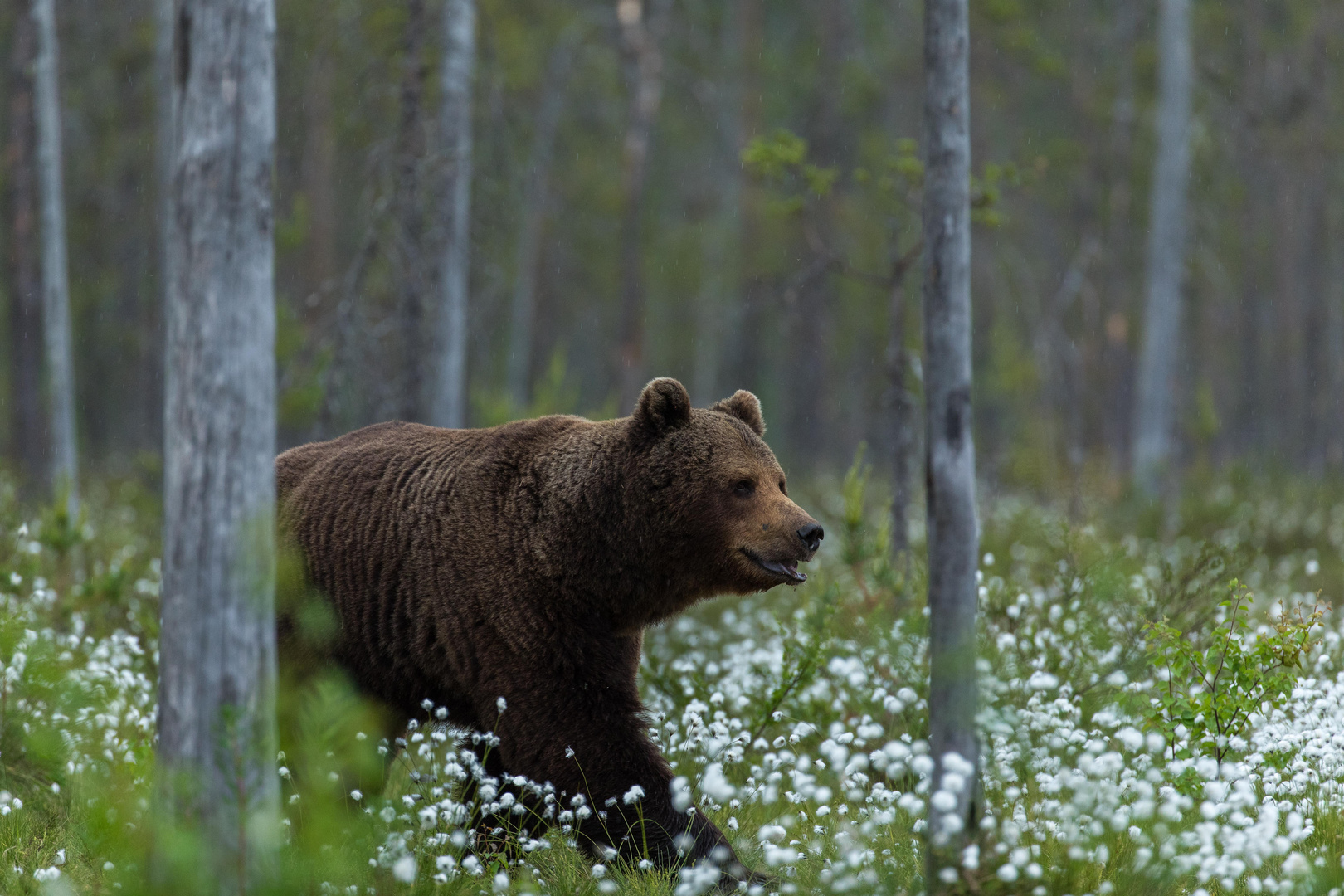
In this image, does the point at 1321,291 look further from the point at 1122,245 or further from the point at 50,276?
the point at 50,276

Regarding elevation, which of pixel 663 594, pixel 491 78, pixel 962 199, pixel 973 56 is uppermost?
pixel 973 56

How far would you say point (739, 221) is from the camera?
31.6 m

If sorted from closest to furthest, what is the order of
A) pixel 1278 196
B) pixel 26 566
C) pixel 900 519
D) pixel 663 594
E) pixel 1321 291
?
pixel 663 594 < pixel 26 566 < pixel 900 519 < pixel 1321 291 < pixel 1278 196

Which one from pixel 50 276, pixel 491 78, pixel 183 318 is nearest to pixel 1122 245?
pixel 491 78

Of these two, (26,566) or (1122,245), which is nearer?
(26,566)

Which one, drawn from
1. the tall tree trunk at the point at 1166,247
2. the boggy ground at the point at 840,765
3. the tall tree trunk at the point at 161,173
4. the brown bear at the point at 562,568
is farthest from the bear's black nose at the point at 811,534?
the tall tree trunk at the point at 1166,247

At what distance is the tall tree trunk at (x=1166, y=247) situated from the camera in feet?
53.4

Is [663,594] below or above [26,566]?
above

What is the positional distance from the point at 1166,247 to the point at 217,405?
1574 cm

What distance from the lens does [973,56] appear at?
2634 centimetres

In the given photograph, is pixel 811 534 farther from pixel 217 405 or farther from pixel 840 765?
pixel 217 405

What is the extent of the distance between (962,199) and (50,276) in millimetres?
10590

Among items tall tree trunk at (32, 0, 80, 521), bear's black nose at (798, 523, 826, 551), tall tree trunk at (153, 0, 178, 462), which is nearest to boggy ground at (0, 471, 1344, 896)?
bear's black nose at (798, 523, 826, 551)

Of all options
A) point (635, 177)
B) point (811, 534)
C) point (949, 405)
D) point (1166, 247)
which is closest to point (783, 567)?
point (811, 534)
